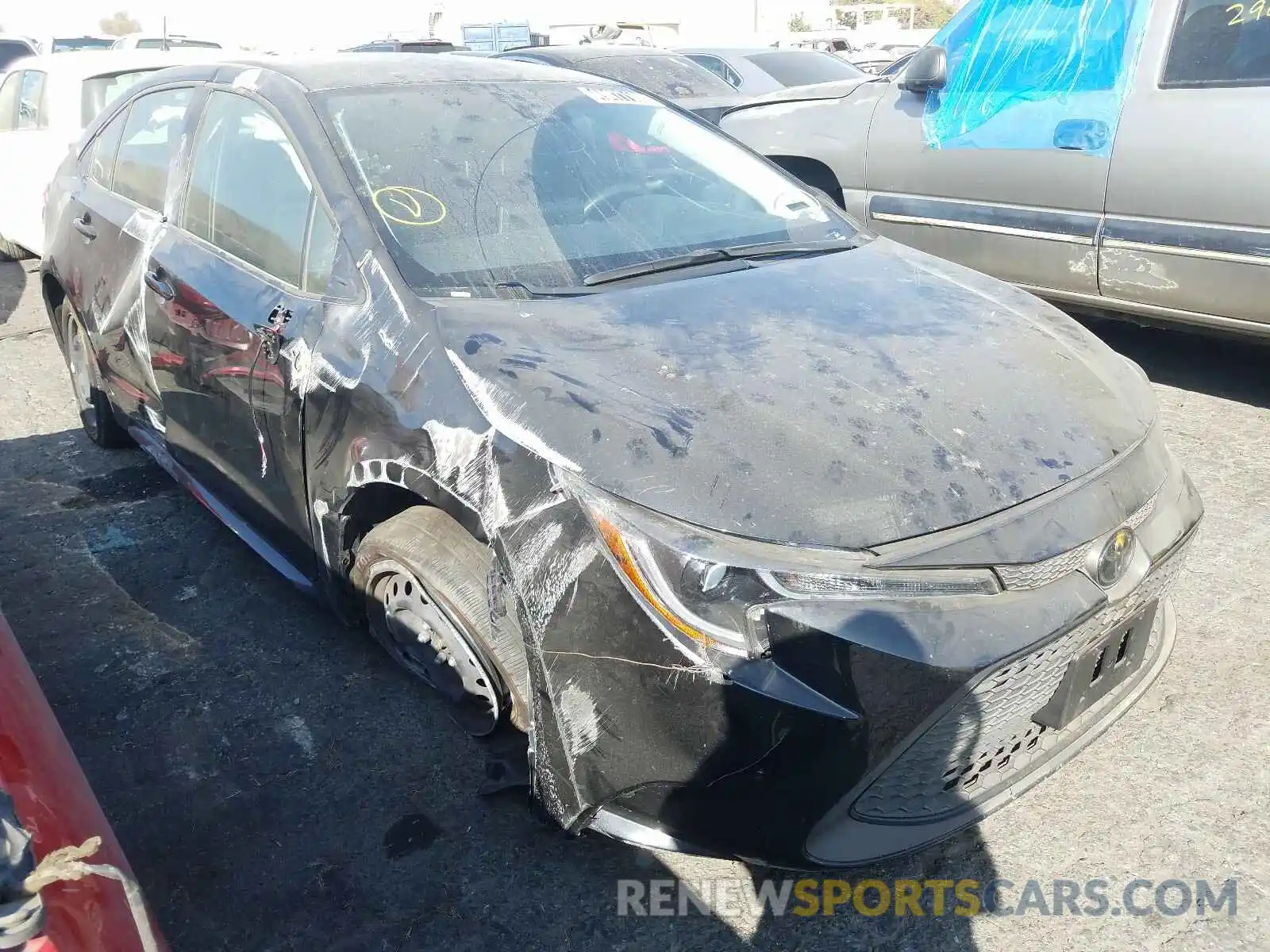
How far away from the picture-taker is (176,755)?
103 inches

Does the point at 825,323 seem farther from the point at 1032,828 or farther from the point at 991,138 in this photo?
the point at 991,138

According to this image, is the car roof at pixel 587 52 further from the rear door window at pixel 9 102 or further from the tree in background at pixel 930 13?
the tree in background at pixel 930 13

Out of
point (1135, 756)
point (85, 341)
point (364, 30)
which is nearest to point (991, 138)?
point (1135, 756)

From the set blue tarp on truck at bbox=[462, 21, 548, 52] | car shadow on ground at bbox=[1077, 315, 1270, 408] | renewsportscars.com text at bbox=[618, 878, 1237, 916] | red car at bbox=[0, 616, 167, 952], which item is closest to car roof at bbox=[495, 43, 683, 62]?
car shadow on ground at bbox=[1077, 315, 1270, 408]

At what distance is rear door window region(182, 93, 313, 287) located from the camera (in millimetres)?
2705

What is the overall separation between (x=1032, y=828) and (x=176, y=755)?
2.11m

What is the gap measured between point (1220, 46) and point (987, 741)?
3.69 m

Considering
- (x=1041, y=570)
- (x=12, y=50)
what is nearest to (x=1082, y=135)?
(x=1041, y=570)

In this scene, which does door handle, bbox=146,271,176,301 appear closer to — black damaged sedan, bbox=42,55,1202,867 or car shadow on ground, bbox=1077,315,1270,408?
black damaged sedan, bbox=42,55,1202,867

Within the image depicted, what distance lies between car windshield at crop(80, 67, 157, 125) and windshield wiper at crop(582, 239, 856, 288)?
530cm

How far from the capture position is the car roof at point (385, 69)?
9.79 feet

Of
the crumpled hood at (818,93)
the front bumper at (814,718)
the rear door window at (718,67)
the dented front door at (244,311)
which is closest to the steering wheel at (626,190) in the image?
the dented front door at (244,311)

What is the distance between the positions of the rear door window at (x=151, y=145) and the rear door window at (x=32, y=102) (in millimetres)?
3595

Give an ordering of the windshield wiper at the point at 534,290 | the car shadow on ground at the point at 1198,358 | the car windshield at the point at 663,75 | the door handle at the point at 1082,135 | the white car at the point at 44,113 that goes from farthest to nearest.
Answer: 1. the car windshield at the point at 663,75
2. the white car at the point at 44,113
3. the car shadow on ground at the point at 1198,358
4. the door handle at the point at 1082,135
5. the windshield wiper at the point at 534,290
